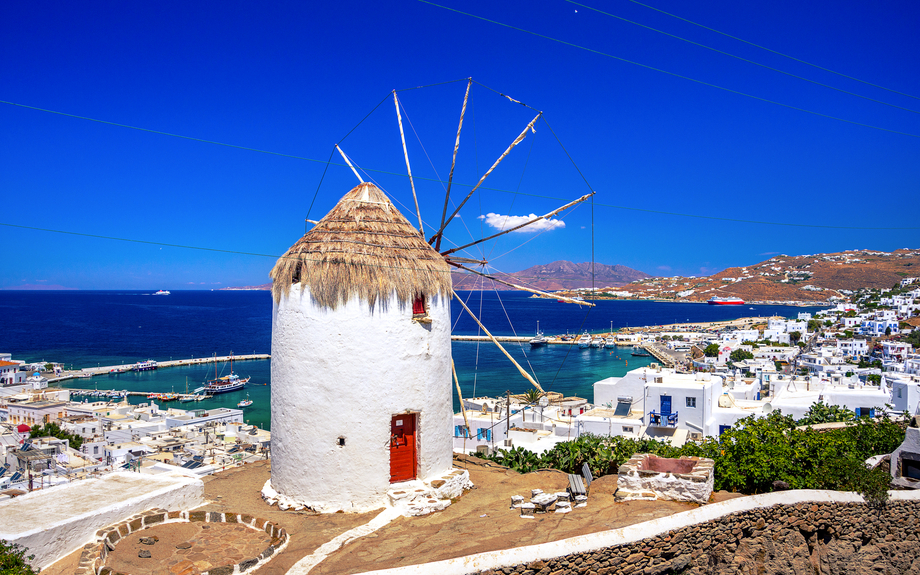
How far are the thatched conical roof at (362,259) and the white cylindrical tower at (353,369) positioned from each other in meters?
0.02

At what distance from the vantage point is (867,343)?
6831 centimetres

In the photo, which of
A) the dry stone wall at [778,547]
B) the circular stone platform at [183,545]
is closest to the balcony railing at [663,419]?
the dry stone wall at [778,547]

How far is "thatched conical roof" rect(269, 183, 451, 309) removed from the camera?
378 inches

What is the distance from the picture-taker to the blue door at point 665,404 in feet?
88.4

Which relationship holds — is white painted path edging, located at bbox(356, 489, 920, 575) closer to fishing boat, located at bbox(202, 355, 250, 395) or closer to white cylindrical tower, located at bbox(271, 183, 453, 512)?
white cylindrical tower, located at bbox(271, 183, 453, 512)

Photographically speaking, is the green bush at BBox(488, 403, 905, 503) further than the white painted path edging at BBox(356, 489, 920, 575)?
Yes

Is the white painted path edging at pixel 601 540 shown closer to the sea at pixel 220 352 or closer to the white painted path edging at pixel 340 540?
the white painted path edging at pixel 340 540

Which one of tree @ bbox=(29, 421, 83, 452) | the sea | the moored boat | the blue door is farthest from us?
Answer: the moored boat

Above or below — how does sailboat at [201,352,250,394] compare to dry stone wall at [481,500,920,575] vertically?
below

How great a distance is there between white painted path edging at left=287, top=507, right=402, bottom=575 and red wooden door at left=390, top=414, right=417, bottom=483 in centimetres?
82

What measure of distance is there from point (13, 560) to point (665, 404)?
82.9ft

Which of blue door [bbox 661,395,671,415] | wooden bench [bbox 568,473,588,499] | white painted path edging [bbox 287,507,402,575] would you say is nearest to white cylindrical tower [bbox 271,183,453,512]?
white painted path edging [bbox 287,507,402,575]

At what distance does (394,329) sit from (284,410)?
7.66 feet

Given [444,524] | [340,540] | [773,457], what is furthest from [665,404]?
[340,540]
